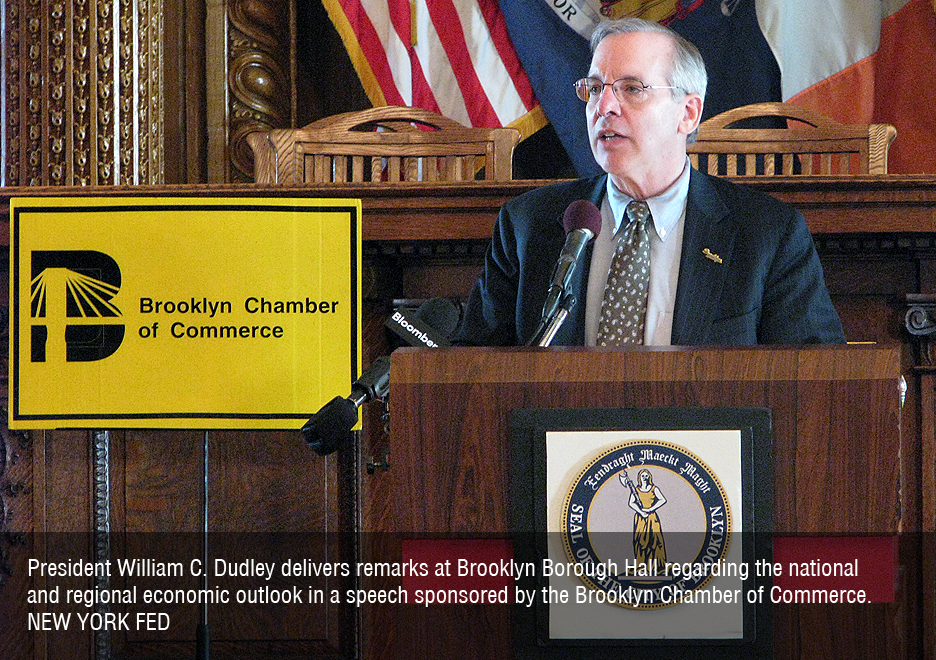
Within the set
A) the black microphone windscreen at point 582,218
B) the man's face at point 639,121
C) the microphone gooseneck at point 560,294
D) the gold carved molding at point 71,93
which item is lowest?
the microphone gooseneck at point 560,294

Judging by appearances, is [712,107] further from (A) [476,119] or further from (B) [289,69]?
(B) [289,69]

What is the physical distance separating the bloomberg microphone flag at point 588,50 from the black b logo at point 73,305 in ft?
6.79

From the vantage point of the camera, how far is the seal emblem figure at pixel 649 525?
3.09 feet

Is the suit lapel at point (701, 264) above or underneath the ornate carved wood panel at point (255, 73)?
underneath

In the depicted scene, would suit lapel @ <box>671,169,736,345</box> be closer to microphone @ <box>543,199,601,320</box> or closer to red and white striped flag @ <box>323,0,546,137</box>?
microphone @ <box>543,199,601,320</box>

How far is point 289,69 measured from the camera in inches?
152

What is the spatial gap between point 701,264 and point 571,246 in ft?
1.43

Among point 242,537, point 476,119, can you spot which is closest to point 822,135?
point 476,119

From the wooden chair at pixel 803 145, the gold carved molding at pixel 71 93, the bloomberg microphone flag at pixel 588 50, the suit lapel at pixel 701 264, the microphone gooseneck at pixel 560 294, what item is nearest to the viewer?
the microphone gooseneck at pixel 560 294

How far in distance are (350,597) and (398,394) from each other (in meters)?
1.04

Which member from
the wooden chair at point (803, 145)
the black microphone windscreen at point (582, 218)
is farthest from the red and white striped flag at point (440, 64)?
the black microphone windscreen at point (582, 218)

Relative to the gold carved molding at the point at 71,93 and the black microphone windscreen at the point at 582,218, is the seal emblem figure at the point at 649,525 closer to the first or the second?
the black microphone windscreen at the point at 582,218

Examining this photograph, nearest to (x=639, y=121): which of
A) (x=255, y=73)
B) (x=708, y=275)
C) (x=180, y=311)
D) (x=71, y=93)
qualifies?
(x=708, y=275)

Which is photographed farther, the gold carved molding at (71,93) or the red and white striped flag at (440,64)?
the red and white striped flag at (440,64)
